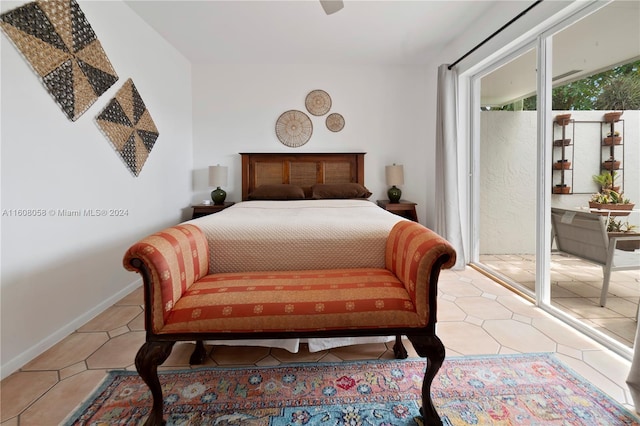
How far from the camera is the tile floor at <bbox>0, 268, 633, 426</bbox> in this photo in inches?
52.9

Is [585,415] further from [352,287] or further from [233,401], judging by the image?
[233,401]

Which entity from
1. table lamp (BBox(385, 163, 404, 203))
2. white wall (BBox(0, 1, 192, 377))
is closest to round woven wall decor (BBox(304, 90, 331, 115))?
table lamp (BBox(385, 163, 404, 203))

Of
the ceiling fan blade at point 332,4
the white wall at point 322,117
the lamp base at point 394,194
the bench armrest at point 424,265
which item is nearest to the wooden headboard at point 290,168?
the white wall at point 322,117

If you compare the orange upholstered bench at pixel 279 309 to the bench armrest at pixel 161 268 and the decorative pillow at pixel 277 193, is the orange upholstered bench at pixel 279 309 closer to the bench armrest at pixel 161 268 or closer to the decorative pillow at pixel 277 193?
the bench armrest at pixel 161 268

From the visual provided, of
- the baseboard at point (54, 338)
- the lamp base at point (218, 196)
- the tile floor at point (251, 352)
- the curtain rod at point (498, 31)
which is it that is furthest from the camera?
the lamp base at point (218, 196)

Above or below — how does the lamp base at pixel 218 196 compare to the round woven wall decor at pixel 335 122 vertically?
below

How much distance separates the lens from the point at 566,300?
7.29 ft

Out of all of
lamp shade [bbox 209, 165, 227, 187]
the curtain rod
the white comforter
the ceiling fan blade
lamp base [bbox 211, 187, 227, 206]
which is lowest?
the white comforter

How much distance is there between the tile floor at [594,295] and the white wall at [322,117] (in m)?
1.83

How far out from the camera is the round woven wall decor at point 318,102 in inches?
153

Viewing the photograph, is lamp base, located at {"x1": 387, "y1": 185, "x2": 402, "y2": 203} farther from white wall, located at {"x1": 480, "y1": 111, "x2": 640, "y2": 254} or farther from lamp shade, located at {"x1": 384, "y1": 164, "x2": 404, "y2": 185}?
white wall, located at {"x1": 480, "y1": 111, "x2": 640, "y2": 254}

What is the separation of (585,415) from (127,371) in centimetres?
216

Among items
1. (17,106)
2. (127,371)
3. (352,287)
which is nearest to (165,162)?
(17,106)

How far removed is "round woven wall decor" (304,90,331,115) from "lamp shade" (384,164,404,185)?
1193 millimetres
